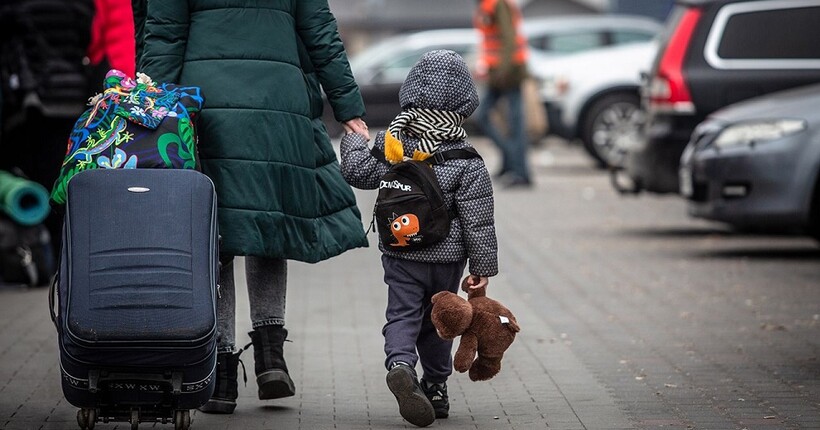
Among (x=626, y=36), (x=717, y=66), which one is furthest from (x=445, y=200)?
(x=626, y=36)

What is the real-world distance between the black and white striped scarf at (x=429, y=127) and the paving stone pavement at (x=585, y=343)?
1.03 m

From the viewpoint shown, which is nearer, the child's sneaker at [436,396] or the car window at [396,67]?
the child's sneaker at [436,396]

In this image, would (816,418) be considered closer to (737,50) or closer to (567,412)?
(567,412)

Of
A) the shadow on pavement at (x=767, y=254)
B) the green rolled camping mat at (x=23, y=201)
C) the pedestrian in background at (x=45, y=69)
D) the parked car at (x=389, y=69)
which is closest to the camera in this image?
the green rolled camping mat at (x=23, y=201)

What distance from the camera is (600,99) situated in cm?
1962

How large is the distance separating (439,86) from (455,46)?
739 inches

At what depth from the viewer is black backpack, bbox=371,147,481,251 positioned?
223 inches

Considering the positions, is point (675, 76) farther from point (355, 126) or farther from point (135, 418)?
point (135, 418)

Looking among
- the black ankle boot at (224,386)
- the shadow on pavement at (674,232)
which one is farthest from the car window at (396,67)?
the black ankle boot at (224,386)

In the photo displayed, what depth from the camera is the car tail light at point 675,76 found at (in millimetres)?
12445

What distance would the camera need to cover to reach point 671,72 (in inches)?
496

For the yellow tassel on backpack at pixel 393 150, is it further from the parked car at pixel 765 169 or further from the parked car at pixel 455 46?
the parked car at pixel 455 46

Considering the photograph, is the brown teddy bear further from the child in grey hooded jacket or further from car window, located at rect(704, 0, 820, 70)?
car window, located at rect(704, 0, 820, 70)

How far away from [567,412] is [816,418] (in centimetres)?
91
